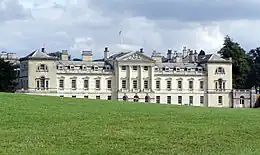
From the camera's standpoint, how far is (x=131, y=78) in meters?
94.1

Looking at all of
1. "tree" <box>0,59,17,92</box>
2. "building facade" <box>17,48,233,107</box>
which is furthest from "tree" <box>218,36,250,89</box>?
"tree" <box>0,59,17,92</box>

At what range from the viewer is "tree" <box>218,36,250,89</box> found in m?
104

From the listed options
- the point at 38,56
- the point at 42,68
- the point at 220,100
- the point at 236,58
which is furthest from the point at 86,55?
the point at 236,58

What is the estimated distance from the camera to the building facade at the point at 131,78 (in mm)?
89875

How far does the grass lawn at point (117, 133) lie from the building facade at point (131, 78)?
60599mm

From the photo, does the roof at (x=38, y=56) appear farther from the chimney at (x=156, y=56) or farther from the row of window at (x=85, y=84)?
the chimney at (x=156, y=56)

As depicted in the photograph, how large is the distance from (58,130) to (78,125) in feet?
5.18

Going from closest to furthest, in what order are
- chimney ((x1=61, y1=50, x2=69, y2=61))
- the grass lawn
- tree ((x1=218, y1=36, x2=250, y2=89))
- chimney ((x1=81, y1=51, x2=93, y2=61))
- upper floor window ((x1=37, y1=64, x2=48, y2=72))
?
the grass lawn
upper floor window ((x1=37, y1=64, x2=48, y2=72))
chimney ((x1=61, y1=50, x2=69, y2=61))
chimney ((x1=81, y1=51, x2=93, y2=61))
tree ((x1=218, y1=36, x2=250, y2=89))

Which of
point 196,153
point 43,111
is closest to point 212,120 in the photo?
point 43,111

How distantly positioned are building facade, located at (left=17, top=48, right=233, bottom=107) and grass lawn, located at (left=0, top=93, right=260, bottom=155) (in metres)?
60.6


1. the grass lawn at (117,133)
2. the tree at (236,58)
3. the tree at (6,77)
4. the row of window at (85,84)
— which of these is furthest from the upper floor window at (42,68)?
the grass lawn at (117,133)

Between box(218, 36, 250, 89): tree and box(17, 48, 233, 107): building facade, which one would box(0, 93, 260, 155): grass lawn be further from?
box(218, 36, 250, 89): tree

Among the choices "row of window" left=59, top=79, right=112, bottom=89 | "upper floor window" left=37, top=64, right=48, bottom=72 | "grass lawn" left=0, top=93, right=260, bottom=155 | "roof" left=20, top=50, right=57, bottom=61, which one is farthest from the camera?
"row of window" left=59, top=79, right=112, bottom=89

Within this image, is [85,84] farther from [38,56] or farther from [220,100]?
[220,100]
